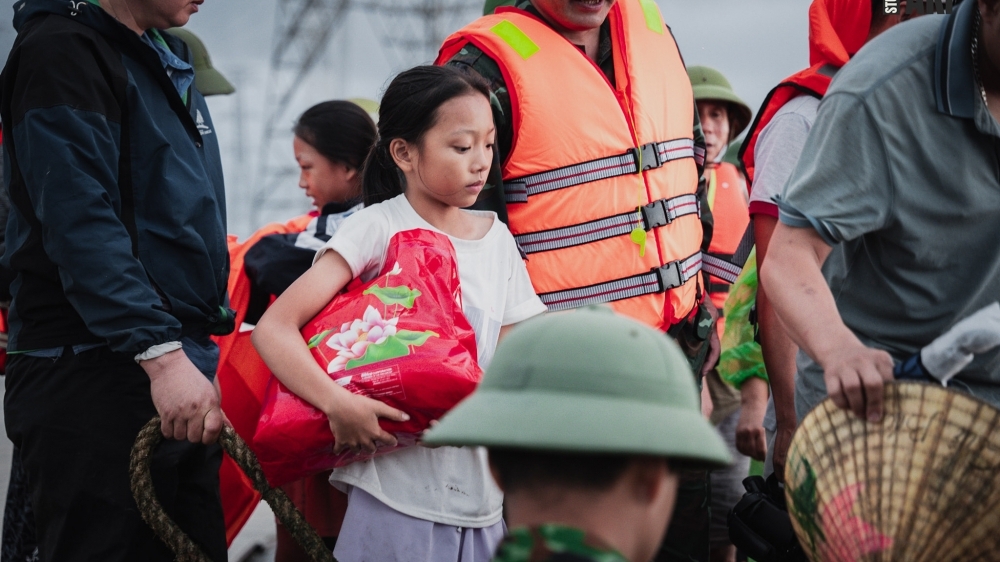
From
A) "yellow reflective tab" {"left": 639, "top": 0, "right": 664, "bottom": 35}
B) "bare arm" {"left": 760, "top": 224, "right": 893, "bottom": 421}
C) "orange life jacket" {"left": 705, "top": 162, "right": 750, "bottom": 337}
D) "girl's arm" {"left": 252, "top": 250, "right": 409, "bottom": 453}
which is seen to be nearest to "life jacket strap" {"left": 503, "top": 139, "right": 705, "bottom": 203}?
"yellow reflective tab" {"left": 639, "top": 0, "right": 664, "bottom": 35}

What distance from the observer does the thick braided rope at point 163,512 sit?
7.84 feet

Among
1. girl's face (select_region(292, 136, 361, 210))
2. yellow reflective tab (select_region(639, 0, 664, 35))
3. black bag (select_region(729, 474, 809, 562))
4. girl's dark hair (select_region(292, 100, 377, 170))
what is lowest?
black bag (select_region(729, 474, 809, 562))

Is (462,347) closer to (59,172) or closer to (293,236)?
(59,172)

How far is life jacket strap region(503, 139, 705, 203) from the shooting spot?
118 inches

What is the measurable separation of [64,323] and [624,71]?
69.4 inches

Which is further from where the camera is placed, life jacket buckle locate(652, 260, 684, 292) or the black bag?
life jacket buckle locate(652, 260, 684, 292)

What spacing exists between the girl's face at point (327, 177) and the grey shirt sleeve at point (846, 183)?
8.17 ft

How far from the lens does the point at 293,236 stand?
4160mm

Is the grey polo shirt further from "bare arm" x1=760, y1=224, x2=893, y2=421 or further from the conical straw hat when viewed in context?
the conical straw hat

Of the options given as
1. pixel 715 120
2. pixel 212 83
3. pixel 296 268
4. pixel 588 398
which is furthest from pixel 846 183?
pixel 715 120

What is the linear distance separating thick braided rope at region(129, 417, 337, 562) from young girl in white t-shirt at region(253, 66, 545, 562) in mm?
158

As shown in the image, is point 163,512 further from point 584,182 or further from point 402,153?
point 584,182

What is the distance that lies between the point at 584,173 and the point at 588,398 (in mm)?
1744

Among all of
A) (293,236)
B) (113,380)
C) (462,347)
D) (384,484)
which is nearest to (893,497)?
(462,347)
